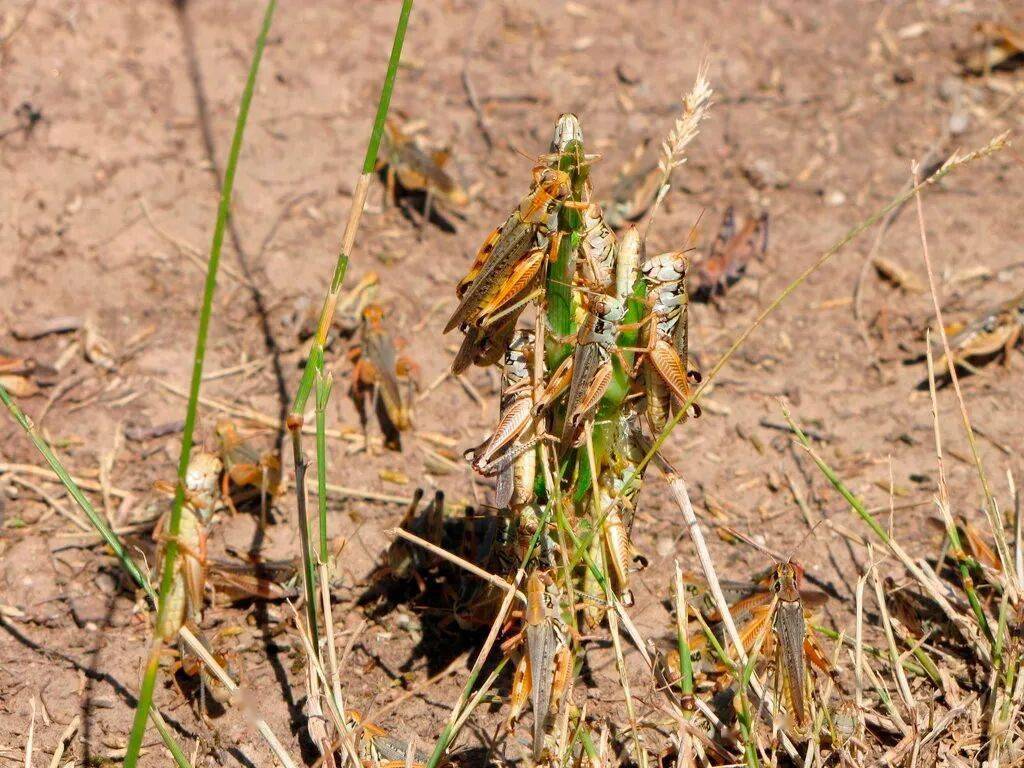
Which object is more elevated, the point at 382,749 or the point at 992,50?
A: the point at 992,50

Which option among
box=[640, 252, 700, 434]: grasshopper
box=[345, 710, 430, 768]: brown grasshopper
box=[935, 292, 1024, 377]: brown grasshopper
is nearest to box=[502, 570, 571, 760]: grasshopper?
box=[345, 710, 430, 768]: brown grasshopper

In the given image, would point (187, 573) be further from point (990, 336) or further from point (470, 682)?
point (990, 336)

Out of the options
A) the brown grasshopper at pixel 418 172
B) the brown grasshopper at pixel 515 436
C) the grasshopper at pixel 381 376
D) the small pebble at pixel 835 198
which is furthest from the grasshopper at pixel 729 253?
the brown grasshopper at pixel 515 436

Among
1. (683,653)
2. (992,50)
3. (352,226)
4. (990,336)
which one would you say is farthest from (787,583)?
(992,50)

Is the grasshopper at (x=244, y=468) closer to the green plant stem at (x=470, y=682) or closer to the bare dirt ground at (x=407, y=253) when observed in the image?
the bare dirt ground at (x=407, y=253)

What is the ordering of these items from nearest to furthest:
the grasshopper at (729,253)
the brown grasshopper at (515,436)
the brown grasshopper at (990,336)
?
the brown grasshopper at (515,436), the brown grasshopper at (990,336), the grasshopper at (729,253)

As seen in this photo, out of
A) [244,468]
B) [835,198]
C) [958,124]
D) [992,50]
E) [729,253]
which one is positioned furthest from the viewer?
[992,50]

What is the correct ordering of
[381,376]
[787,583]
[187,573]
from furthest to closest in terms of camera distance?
[381,376] < [187,573] < [787,583]

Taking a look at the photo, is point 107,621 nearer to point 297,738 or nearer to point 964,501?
point 297,738
